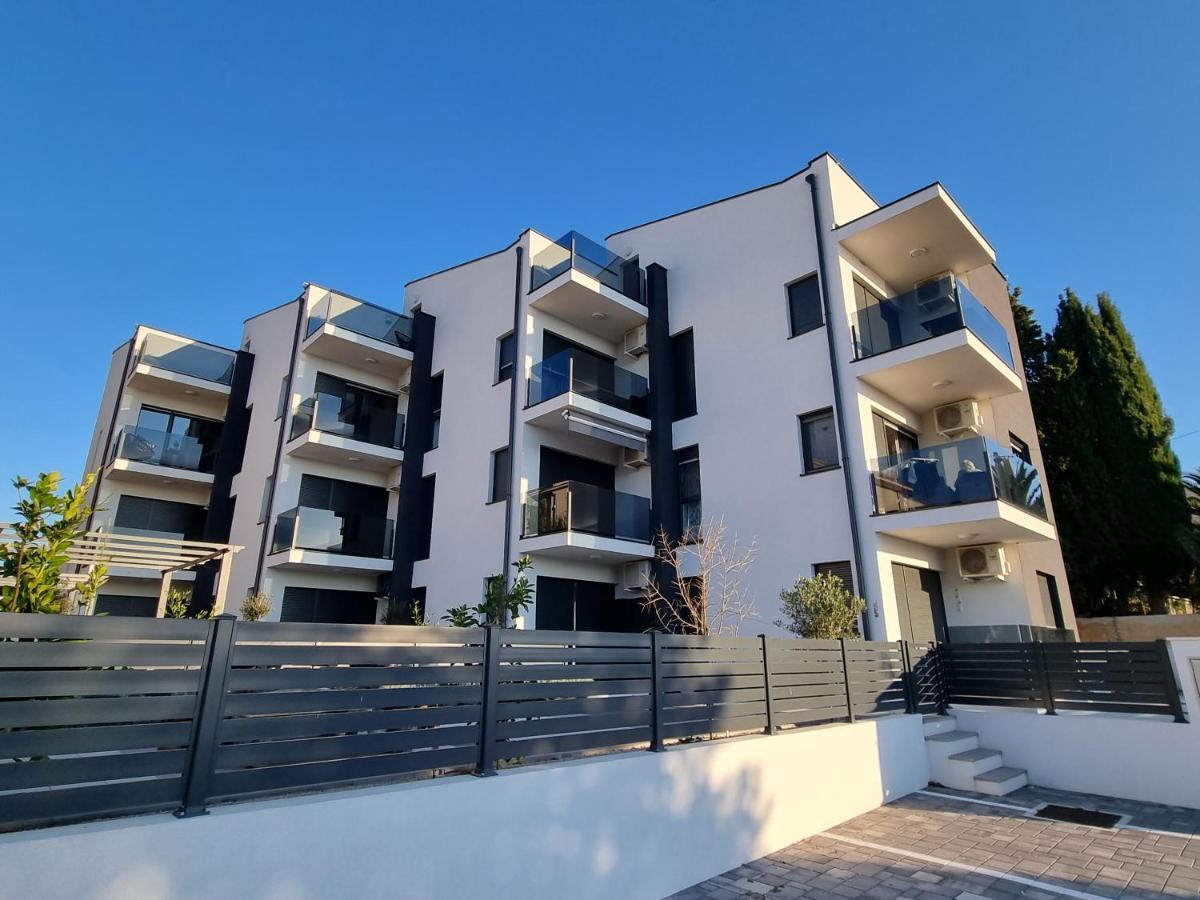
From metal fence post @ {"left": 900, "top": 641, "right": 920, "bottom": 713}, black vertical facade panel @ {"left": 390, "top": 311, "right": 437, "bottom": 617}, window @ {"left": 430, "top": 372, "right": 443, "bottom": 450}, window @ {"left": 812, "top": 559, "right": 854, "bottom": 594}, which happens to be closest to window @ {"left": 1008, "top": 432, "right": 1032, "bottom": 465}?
window @ {"left": 812, "top": 559, "right": 854, "bottom": 594}

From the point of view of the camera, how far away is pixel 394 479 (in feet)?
51.9

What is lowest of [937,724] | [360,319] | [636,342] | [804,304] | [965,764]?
[965,764]

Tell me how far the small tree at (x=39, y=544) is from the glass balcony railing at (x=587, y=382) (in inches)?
346

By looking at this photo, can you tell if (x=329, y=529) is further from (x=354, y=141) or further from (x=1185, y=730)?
(x=1185, y=730)

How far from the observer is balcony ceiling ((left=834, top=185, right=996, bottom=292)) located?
10.5m

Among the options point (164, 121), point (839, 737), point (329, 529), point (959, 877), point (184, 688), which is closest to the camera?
point (184, 688)

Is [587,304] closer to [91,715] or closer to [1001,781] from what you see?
[1001,781]

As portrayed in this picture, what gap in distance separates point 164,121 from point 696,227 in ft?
32.6

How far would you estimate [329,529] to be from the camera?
13562 mm

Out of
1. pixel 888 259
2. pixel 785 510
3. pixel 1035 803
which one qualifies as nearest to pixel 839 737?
pixel 1035 803

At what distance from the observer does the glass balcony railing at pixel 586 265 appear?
42.9 ft

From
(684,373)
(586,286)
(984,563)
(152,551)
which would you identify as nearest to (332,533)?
(152,551)

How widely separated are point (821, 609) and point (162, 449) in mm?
17278

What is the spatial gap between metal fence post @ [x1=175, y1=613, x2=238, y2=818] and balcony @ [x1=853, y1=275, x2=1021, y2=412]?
993 cm
